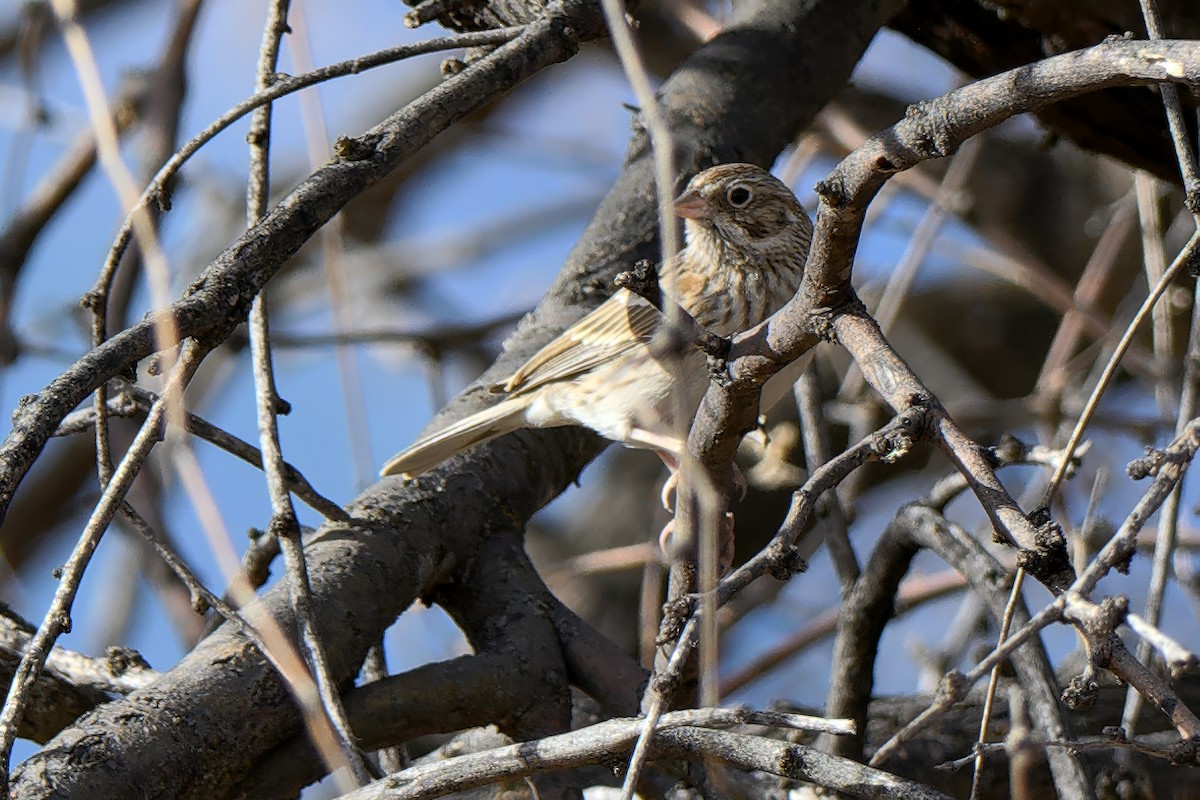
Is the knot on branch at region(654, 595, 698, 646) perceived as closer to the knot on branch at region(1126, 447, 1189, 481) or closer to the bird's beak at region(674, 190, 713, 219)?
the knot on branch at region(1126, 447, 1189, 481)

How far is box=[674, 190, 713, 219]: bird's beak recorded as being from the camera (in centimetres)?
325

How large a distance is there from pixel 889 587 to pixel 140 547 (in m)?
1.88

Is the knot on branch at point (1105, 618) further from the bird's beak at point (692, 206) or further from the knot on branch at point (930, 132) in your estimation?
the bird's beak at point (692, 206)

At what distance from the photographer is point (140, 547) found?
11.6 feet

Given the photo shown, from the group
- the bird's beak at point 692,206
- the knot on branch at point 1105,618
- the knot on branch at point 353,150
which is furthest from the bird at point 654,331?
the knot on branch at point 1105,618

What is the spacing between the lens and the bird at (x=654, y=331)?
9.80ft

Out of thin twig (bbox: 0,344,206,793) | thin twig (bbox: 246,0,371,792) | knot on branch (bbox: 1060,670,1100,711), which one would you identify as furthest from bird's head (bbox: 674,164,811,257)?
knot on branch (bbox: 1060,670,1100,711)

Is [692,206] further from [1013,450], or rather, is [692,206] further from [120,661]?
[120,661]

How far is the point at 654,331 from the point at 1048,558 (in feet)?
5.28

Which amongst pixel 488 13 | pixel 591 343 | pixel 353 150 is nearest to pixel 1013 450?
pixel 353 150

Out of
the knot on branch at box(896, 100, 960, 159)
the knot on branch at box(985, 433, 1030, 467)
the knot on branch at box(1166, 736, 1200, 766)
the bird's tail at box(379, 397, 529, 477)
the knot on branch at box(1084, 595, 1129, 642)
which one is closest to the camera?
the knot on branch at box(1084, 595, 1129, 642)

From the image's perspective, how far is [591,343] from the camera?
3250mm

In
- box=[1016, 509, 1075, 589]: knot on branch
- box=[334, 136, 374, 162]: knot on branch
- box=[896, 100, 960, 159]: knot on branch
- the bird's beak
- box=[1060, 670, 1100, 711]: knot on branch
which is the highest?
the bird's beak

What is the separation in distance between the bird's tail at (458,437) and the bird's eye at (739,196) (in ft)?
2.28
